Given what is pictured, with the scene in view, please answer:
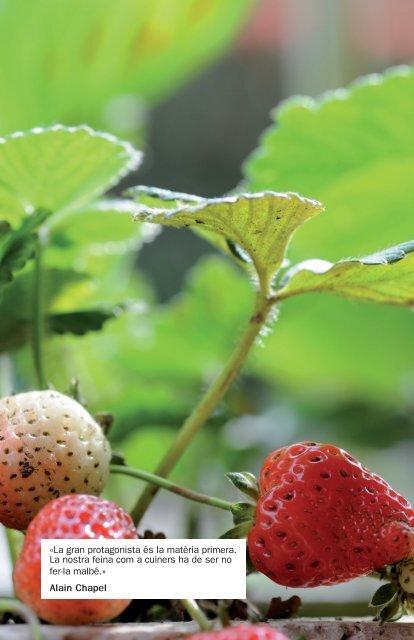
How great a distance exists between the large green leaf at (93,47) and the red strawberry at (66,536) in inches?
29.0

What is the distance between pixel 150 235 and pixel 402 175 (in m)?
0.18

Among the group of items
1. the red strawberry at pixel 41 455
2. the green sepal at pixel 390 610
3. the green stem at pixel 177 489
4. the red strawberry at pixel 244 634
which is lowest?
the green sepal at pixel 390 610

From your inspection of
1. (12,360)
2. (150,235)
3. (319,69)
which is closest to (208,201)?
(150,235)

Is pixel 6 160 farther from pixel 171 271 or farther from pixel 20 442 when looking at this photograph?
pixel 171 271

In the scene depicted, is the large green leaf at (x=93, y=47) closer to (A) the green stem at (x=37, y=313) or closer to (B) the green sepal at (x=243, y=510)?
(A) the green stem at (x=37, y=313)

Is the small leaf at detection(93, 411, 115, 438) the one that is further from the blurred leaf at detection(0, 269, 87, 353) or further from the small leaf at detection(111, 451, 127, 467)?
the blurred leaf at detection(0, 269, 87, 353)

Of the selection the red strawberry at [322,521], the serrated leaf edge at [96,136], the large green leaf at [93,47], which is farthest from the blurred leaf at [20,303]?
the large green leaf at [93,47]

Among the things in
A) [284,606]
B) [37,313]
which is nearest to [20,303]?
[37,313]

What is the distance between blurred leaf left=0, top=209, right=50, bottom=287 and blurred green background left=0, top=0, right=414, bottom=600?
0.26ft

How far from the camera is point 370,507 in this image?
358mm

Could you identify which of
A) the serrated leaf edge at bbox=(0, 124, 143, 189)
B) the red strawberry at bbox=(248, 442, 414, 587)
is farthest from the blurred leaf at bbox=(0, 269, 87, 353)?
the red strawberry at bbox=(248, 442, 414, 587)

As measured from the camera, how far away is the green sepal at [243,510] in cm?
36

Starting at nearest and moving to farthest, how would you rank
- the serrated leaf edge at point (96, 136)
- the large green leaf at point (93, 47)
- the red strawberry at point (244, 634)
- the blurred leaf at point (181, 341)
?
the red strawberry at point (244, 634) < the serrated leaf edge at point (96, 136) < the blurred leaf at point (181, 341) < the large green leaf at point (93, 47)

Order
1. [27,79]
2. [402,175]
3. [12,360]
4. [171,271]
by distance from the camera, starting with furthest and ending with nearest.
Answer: [171,271] → [27,79] → [12,360] → [402,175]
